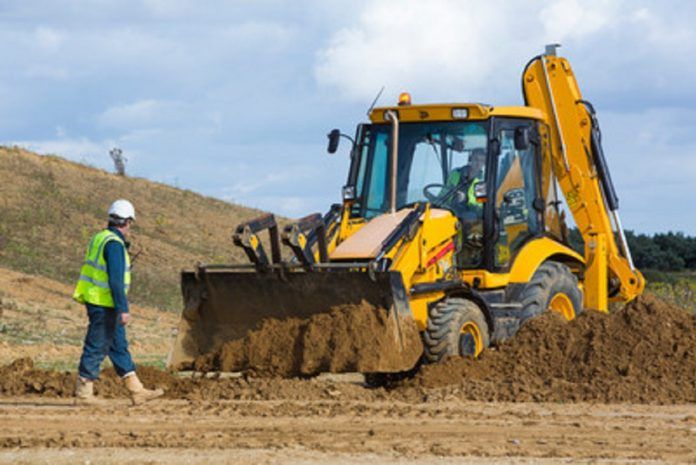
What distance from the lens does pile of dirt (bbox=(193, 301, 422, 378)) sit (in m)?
12.2

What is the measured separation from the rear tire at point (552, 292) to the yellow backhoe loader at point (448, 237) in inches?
0.8

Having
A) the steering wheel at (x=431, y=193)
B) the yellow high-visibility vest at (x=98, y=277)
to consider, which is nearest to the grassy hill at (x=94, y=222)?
the steering wheel at (x=431, y=193)

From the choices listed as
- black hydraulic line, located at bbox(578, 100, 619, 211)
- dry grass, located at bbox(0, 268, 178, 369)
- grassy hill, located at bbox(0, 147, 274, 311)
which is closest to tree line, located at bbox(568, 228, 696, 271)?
grassy hill, located at bbox(0, 147, 274, 311)

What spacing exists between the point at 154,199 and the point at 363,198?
34777mm

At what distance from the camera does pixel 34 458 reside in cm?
873

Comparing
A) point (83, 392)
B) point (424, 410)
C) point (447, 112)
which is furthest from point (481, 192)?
point (83, 392)

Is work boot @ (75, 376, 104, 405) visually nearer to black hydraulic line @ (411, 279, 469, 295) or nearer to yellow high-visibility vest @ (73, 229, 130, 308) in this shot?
yellow high-visibility vest @ (73, 229, 130, 308)

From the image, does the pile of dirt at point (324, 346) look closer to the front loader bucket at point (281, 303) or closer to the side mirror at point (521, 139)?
the front loader bucket at point (281, 303)

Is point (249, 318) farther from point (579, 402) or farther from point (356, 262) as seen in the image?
point (579, 402)

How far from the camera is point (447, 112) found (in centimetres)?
1413

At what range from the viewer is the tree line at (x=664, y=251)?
43875 millimetres

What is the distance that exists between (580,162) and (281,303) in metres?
4.98

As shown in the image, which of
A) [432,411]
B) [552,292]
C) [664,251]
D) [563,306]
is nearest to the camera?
[432,411]

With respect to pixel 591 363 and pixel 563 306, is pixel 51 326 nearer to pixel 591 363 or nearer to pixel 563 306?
pixel 563 306
